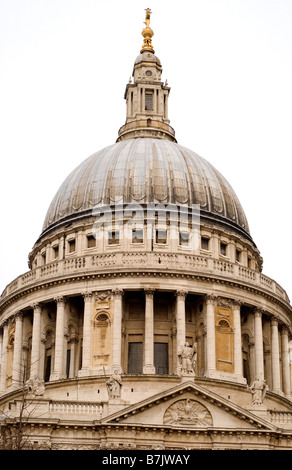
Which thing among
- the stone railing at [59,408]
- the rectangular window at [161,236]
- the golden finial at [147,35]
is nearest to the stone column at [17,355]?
the rectangular window at [161,236]

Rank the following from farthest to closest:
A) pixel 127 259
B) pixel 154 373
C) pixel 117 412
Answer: pixel 127 259 → pixel 154 373 → pixel 117 412

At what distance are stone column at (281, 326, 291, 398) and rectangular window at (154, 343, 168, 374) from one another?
372 inches

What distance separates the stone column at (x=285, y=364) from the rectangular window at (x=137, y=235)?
1240 cm

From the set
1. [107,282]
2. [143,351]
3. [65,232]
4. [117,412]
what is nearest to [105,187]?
[65,232]

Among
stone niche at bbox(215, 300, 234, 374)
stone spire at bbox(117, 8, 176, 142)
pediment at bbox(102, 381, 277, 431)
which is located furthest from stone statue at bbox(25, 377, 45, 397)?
stone spire at bbox(117, 8, 176, 142)

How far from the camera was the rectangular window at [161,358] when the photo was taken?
63.1 m

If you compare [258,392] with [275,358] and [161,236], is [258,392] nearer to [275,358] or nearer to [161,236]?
[275,358]

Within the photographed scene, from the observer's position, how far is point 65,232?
2749 inches

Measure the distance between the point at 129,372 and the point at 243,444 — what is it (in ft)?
41.4

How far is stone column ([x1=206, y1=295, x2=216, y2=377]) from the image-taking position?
2446 inches

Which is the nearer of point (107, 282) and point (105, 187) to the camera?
point (107, 282)

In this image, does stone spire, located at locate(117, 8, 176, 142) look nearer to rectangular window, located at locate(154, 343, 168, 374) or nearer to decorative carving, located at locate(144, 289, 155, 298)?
decorative carving, located at locate(144, 289, 155, 298)

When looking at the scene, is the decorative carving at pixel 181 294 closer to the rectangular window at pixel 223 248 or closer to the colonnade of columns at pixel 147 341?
the colonnade of columns at pixel 147 341

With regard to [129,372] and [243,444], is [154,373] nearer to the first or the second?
[129,372]
